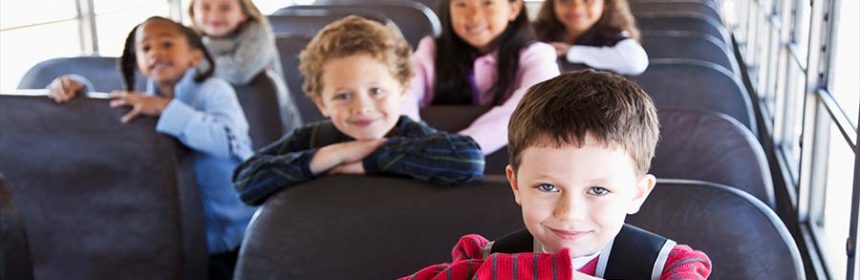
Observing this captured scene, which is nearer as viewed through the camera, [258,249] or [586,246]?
[586,246]

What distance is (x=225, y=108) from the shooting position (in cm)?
284

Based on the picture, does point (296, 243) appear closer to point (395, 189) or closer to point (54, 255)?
point (395, 189)

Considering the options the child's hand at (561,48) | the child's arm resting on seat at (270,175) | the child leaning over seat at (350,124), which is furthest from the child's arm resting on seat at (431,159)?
the child's hand at (561,48)

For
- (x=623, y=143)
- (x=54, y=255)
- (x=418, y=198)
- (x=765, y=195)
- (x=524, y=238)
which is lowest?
(x=54, y=255)

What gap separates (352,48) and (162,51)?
86cm

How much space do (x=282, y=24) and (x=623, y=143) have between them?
12.1 feet

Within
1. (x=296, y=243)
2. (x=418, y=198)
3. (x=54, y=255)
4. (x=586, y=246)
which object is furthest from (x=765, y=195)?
(x=54, y=255)

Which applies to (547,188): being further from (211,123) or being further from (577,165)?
(211,123)

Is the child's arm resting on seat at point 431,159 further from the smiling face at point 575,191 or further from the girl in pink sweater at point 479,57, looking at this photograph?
the girl in pink sweater at point 479,57

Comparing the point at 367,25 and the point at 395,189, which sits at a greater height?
the point at 367,25

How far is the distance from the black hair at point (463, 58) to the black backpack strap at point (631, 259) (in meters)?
1.63

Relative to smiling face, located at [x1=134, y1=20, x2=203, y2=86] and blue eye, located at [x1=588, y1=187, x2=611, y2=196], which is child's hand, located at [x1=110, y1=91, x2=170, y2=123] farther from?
blue eye, located at [x1=588, y1=187, x2=611, y2=196]

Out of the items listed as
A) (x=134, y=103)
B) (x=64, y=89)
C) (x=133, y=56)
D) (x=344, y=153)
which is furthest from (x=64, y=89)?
(x=344, y=153)

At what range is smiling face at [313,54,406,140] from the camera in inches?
85.3
